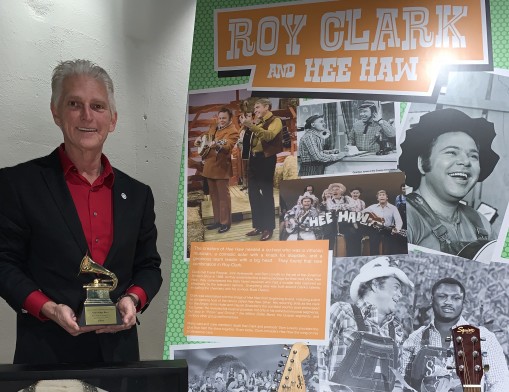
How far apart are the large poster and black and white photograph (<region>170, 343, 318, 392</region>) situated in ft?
0.03

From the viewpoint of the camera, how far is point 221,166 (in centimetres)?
326

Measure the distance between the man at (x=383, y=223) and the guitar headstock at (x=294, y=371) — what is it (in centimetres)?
55

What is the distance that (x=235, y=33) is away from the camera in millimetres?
3312

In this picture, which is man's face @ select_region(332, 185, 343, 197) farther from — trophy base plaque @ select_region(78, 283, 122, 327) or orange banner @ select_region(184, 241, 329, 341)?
trophy base plaque @ select_region(78, 283, 122, 327)

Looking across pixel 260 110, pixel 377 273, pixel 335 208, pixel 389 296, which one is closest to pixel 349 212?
pixel 335 208

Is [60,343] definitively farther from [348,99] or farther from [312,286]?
[348,99]

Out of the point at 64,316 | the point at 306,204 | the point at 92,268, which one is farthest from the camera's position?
the point at 306,204

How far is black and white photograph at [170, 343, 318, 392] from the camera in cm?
304

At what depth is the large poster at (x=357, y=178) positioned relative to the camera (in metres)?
2.96

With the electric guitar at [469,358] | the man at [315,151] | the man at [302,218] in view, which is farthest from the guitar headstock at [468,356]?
the man at [315,151]

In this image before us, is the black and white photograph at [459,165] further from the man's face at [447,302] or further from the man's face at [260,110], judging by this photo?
the man's face at [260,110]

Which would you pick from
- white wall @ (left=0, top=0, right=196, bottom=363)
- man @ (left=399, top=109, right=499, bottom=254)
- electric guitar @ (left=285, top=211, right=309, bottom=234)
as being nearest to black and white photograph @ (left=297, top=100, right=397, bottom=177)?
man @ (left=399, top=109, right=499, bottom=254)

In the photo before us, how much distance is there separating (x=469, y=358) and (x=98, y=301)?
1.40m

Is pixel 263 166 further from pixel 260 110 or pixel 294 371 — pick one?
pixel 294 371
